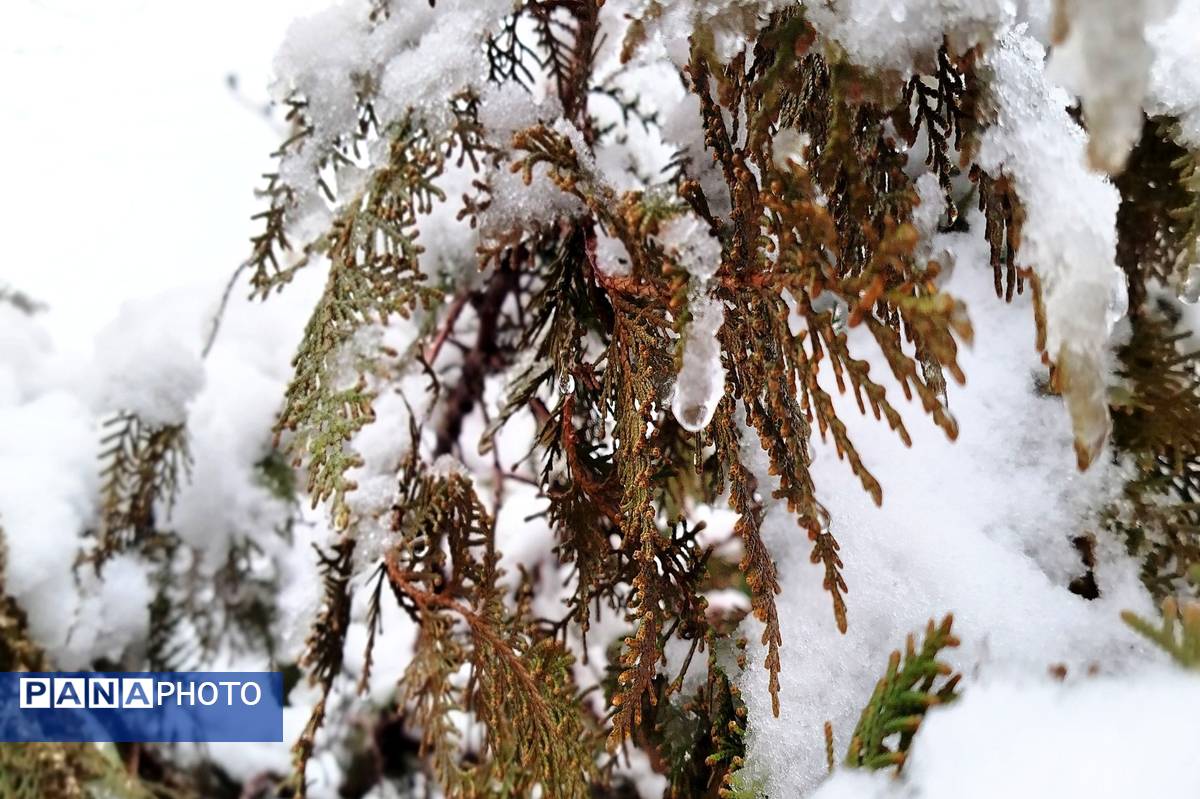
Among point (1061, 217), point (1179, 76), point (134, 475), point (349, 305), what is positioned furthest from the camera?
point (134, 475)

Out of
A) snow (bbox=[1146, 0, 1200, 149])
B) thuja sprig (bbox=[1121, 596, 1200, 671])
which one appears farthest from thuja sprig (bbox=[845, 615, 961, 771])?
snow (bbox=[1146, 0, 1200, 149])

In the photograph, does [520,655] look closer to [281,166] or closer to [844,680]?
[844,680]

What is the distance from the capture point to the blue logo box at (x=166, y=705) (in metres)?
1.29

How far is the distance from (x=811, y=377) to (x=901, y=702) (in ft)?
0.86

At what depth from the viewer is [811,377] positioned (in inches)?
21.3

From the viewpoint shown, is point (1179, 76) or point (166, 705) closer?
point (1179, 76)

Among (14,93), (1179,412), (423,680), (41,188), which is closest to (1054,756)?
(1179,412)

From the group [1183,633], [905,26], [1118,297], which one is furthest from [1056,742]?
[905,26]

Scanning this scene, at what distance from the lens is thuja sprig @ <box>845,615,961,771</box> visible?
561mm

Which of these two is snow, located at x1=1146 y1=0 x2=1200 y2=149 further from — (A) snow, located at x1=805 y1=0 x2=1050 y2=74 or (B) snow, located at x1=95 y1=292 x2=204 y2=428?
(B) snow, located at x1=95 y1=292 x2=204 y2=428

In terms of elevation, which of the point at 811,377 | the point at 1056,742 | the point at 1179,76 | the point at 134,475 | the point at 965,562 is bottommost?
the point at 1056,742

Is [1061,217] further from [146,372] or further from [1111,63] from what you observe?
[146,372]

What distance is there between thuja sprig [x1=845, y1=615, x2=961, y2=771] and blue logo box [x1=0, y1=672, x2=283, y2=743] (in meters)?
1.10

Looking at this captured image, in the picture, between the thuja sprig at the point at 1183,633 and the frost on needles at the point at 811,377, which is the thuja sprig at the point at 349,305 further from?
the thuja sprig at the point at 1183,633
